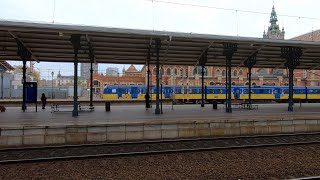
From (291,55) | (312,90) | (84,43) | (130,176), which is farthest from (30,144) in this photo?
(312,90)

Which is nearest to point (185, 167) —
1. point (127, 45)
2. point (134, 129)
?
point (134, 129)

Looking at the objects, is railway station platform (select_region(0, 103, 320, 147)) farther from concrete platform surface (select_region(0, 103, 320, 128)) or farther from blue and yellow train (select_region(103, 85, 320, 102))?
blue and yellow train (select_region(103, 85, 320, 102))

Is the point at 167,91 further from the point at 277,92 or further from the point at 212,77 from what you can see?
the point at 212,77

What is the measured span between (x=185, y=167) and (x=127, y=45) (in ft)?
42.2

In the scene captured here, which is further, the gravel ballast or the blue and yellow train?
the blue and yellow train

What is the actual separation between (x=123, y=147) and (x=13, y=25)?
334 inches

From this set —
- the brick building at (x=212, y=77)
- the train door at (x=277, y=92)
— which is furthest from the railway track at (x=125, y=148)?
the brick building at (x=212, y=77)

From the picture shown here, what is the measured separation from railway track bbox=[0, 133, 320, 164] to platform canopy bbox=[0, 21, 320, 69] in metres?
6.74

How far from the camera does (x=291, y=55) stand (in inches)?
839

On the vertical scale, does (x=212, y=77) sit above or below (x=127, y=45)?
below

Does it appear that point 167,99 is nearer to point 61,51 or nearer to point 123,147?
point 61,51

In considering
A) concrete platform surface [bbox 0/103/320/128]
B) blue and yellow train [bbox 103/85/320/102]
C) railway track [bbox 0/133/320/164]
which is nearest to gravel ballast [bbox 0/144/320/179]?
railway track [bbox 0/133/320/164]

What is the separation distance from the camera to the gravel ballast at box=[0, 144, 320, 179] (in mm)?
7643

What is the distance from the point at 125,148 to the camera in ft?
36.7
